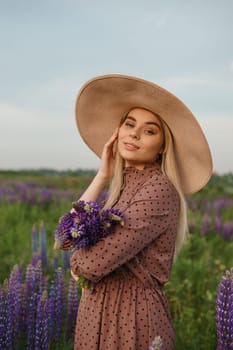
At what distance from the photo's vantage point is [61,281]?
3.26 m

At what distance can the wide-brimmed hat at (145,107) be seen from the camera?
282cm

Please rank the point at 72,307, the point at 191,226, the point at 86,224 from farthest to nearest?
the point at 191,226 < the point at 72,307 < the point at 86,224

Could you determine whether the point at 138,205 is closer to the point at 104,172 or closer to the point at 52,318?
the point at 104,172

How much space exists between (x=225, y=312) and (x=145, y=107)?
1.20 metres

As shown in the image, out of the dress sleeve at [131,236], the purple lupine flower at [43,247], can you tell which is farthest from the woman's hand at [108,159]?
the purple lupine flower at [43,247]

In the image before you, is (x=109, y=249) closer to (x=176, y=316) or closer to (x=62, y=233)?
(x=62, y=233)

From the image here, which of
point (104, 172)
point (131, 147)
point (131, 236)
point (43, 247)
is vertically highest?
point (131, 147)

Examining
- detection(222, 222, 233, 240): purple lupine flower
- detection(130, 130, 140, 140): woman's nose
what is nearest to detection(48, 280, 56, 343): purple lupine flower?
detection(130, 130, 140, 140): woman's nose

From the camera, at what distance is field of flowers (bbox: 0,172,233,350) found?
296 centimetres

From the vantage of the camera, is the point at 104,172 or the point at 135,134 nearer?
the point at 135,134

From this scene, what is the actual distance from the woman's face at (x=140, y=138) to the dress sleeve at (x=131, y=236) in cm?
22

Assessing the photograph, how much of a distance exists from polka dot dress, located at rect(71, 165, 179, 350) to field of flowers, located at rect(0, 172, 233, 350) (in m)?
0.33

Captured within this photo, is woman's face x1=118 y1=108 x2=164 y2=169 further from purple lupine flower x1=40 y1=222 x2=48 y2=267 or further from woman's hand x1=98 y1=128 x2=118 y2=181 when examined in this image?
purple lupine flower x1=40 y1=222 x2=48 y2=267

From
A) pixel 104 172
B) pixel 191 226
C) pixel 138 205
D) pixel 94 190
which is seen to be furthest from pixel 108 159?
pixel 191 226
